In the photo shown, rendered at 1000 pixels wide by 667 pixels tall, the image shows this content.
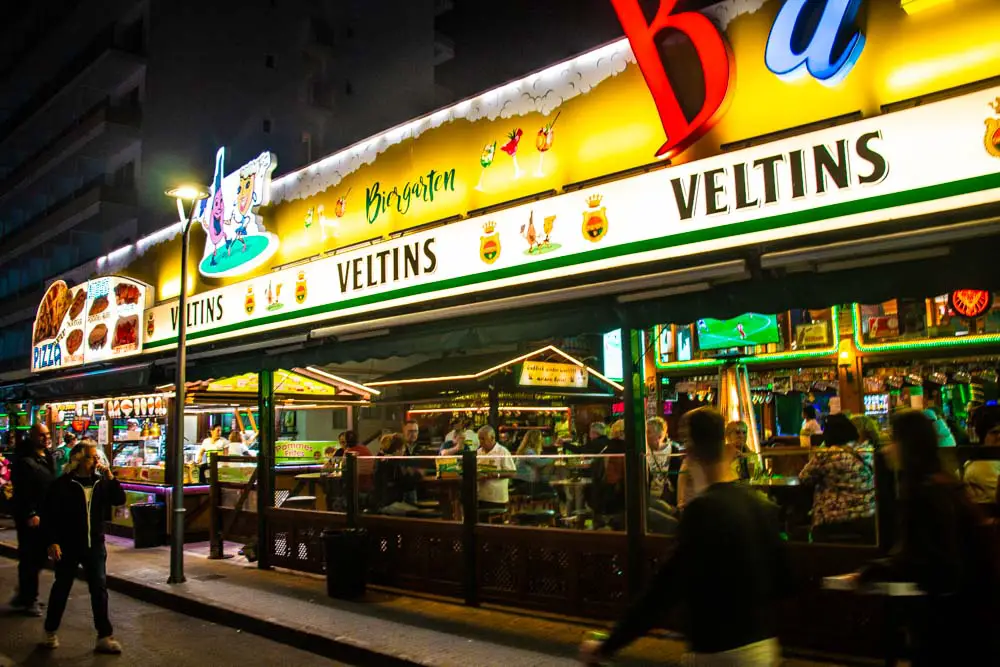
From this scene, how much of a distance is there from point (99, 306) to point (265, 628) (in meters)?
12.3

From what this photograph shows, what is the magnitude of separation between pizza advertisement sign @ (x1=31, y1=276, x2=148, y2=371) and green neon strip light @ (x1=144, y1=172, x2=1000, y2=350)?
25.3 feet

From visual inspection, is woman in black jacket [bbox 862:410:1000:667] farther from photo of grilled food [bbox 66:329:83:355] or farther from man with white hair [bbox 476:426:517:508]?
photo of grilled food [bbox 66:329:83:355]

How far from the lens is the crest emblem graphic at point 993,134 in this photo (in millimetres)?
5734

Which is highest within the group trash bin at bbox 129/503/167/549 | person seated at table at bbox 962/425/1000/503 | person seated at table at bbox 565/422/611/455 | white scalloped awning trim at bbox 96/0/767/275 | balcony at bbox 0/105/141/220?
balcony at bbox 0/105/141/220

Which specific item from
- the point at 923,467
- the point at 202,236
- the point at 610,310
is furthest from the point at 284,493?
the point at 923,467

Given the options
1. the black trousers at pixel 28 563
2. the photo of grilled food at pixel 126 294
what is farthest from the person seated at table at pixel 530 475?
the photo of grilled food at pixel 126 294

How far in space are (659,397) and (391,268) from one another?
17.4 feet

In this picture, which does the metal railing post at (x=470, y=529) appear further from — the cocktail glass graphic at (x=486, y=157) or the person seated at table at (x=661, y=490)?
the cocktail glass graphic at (x=486, y=157)

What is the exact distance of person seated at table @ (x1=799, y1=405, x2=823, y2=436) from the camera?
11711 mm

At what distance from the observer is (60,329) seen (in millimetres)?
20047

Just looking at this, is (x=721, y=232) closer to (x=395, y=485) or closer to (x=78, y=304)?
(x=395, y=485)

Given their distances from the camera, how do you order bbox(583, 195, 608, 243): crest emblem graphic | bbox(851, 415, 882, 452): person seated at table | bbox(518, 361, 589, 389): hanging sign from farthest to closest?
bbox(518, 361, 589, 389): hanging sign, bbox(583, 195, 608, 243): crest emblem graphic, bbox(851, 415, 882, 452): person seated at table

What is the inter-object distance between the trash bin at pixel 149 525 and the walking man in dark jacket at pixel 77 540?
6668 mm

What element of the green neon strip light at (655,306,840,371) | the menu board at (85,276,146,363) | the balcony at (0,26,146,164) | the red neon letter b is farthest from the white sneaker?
the balcony at (0,26,146,164)
